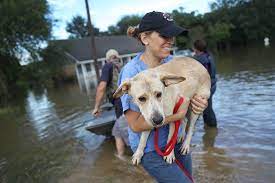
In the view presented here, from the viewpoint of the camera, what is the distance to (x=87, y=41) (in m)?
47.3

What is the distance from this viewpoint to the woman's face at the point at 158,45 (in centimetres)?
284

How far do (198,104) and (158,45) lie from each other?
710mm

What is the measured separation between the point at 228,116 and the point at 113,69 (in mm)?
→ 3794

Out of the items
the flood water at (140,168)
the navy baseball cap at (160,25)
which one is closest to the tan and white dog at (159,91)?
the navy baseball cap at (160,25)

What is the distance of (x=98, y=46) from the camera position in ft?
151

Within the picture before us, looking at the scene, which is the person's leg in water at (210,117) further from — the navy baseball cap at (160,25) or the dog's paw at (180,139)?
the navy baseball cap at (160,25)

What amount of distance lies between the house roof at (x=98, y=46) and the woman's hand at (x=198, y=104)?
112 feet

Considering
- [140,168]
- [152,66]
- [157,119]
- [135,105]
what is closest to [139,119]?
[135,105]

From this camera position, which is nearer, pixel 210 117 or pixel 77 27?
pixel 210 117

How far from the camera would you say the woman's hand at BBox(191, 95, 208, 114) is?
10.3 ft

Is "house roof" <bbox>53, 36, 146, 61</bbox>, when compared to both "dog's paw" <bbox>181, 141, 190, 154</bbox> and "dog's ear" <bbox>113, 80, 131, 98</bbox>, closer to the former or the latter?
"dog's paw" <bbox>181, 141, 190, 154</bbox>

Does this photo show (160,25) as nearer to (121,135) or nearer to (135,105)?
(135,105)

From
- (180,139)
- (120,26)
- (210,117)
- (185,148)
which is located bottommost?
(210,117)

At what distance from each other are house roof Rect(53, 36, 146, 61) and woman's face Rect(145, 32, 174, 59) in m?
34.2
